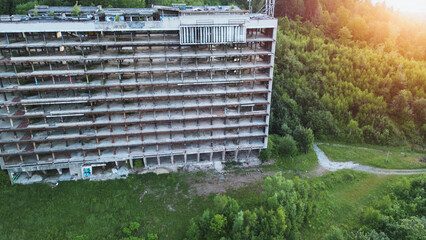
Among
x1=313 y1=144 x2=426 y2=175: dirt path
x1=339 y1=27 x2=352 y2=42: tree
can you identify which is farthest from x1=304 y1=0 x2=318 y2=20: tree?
x1=313 y1=144 x2=426 y2=175: dirt path

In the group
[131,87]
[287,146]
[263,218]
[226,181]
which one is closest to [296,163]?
[287,146]

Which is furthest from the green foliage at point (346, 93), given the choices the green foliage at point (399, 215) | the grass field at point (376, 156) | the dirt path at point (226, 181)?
the green foliage at point (399, 215)

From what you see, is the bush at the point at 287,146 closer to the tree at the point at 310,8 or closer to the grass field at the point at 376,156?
the grass field at the point at 376,156

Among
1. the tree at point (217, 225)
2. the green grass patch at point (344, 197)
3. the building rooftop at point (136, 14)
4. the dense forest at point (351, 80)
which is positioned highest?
the building rooftop at point (136, 14)

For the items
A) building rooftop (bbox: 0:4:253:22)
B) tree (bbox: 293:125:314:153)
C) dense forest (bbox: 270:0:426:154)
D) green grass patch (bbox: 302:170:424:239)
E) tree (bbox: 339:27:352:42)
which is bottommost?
green grass patch (bbox: 302:170:424:239)

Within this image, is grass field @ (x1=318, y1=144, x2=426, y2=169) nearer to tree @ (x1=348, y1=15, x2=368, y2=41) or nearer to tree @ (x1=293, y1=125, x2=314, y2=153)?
tree @ (x1=293, y1=125, x2=314, y2=153)

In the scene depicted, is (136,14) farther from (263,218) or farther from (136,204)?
(263,218)
